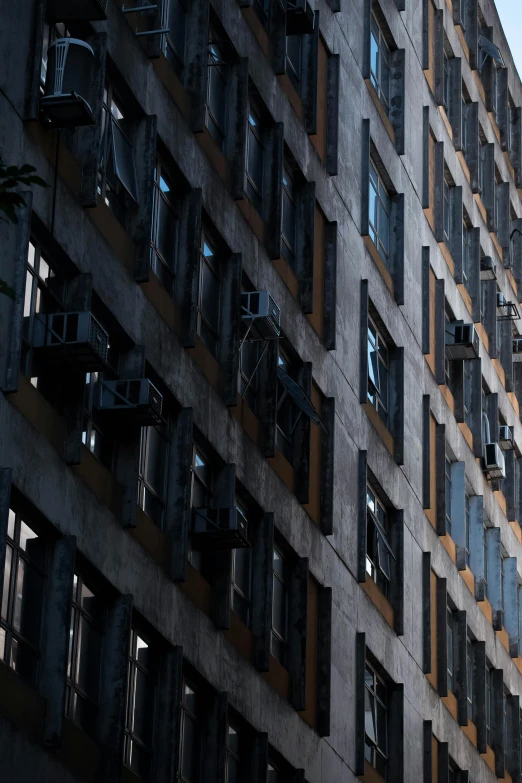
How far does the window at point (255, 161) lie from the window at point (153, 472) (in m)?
6.51

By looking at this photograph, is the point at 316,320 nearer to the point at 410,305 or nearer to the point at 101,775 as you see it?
the point at 410,305

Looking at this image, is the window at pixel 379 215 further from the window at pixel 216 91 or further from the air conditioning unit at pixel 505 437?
the air conditioning unit at pixel 505 437

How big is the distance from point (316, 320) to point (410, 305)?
752 centimetres

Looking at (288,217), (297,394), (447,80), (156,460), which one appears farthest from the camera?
(447,80)

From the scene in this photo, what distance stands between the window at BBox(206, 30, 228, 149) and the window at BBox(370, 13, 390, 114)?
9.95 metres

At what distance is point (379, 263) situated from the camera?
37.3 metres

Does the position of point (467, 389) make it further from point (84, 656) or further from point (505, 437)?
point (84, 656)

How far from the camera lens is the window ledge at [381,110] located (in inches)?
1500

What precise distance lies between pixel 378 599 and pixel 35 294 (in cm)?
1511

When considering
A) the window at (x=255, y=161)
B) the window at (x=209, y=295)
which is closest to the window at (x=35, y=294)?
the window at (x=209, y=295)

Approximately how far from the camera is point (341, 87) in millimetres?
35500

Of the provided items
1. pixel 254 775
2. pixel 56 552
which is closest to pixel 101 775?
pixel 56 552

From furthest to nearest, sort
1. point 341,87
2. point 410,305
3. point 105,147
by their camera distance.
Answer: point 410,305 → point 341,87 → point 105,147

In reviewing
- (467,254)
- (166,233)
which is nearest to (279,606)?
(166,233)
